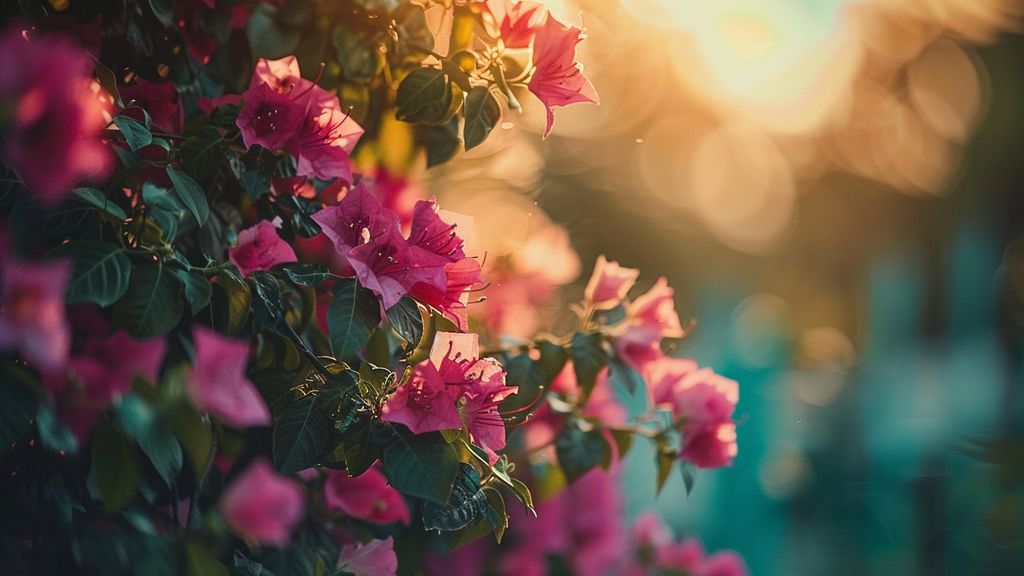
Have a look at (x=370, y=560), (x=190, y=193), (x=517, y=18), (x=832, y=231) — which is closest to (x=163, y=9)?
(x=190, y=193)

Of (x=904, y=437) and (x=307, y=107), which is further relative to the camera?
(x=904, y=437)

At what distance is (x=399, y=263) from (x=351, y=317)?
56 mm

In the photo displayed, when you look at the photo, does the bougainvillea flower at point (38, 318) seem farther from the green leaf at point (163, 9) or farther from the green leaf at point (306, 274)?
the green leaf at point (163, 9)

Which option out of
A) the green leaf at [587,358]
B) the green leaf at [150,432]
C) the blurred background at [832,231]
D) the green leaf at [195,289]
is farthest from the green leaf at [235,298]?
the blurred background at [832,231]

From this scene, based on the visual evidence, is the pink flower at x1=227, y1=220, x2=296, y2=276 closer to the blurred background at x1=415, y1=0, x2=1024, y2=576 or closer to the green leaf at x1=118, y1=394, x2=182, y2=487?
the green leaf at x1=118, y1=394, x2=182, y2=487

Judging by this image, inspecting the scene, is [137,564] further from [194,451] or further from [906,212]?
[906,212]

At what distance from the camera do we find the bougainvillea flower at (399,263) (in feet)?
2.55

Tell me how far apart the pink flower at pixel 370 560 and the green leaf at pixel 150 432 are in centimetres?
32

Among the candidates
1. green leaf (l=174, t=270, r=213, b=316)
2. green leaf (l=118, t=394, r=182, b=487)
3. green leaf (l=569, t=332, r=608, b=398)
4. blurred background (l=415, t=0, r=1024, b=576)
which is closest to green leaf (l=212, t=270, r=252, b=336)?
green leaf (l=174, t=270, r=213, b=316)

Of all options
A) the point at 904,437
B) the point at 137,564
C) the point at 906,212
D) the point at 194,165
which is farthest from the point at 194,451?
the point at 906,212

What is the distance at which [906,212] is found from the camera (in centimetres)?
607

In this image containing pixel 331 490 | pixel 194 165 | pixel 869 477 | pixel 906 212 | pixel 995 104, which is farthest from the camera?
pixel 906 212

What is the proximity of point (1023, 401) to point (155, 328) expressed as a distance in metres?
4.71

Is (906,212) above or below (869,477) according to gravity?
above
